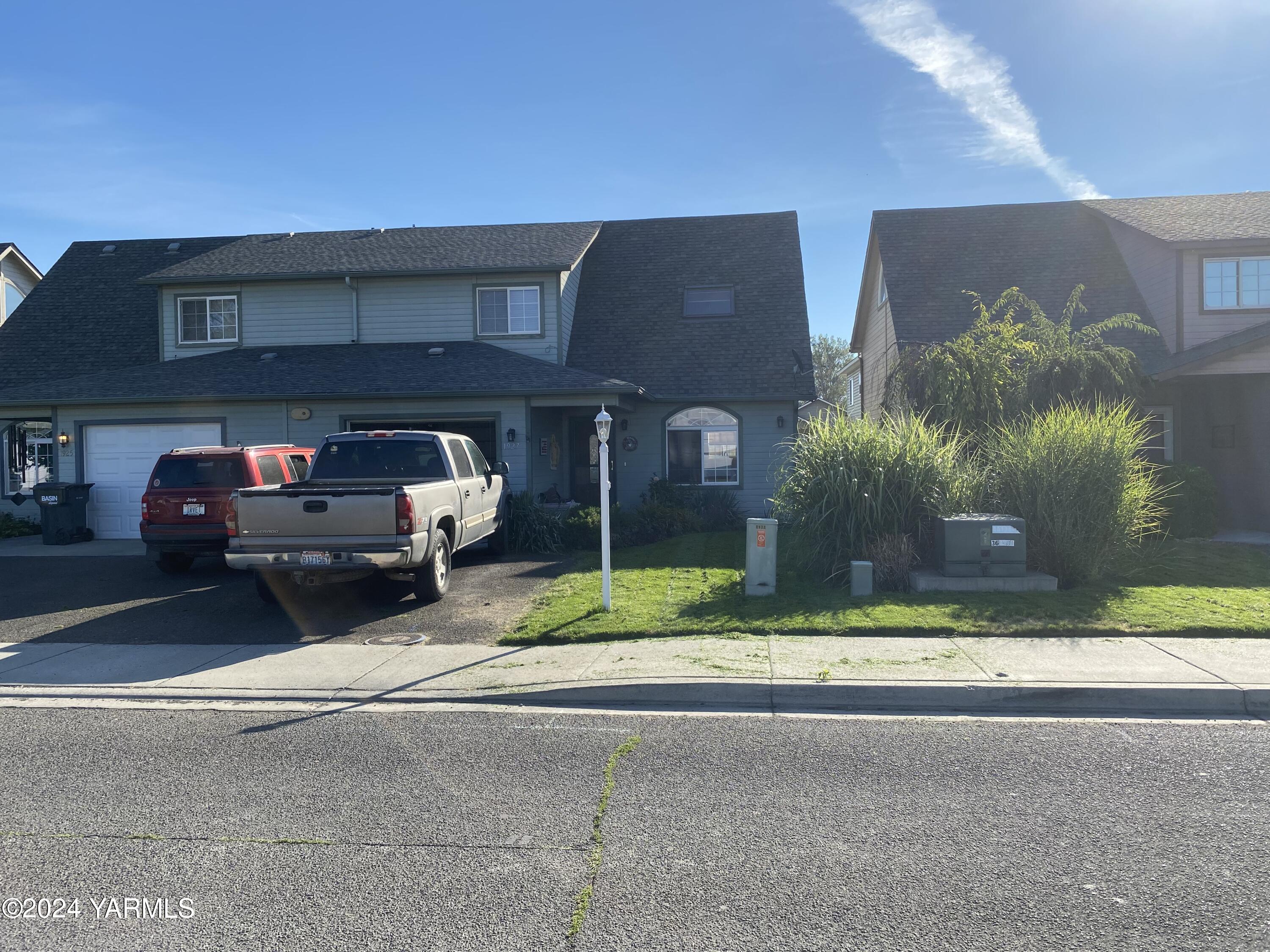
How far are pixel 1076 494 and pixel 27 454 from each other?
22.0 metres

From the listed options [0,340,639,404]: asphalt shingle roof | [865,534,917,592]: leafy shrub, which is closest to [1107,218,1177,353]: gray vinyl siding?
[0,340,639,404]: asphalt shingle roof

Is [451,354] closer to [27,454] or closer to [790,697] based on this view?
[27,454]

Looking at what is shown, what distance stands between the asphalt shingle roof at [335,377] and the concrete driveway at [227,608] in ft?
13.6

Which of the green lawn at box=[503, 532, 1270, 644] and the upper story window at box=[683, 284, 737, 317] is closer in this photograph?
the green lawn at box=[503, 532, 1270, 644]

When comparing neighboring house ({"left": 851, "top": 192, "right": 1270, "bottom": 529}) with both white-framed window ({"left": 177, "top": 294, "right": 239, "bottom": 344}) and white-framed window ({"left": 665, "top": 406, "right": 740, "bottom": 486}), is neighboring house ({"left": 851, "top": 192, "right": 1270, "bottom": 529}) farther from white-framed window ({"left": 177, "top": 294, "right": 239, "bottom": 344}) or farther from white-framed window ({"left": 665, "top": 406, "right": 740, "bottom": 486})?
white-framed window ({"left": 177, "top": 294, "right": 239, "bottom": 344})

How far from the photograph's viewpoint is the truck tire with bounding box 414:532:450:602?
9.88 m

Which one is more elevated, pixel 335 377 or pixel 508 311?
pixel 508 311

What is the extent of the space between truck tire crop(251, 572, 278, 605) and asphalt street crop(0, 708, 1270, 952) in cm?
385

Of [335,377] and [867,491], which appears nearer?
[867,491]

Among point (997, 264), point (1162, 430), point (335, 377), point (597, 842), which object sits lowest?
point (597, 842)

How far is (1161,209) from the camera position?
20.1 metres

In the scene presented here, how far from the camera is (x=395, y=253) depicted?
1978 centimetres

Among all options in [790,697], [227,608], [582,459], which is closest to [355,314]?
[582,459]

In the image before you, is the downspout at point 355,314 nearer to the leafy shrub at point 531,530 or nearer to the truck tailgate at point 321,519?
the leafy shrub at point 531,530
